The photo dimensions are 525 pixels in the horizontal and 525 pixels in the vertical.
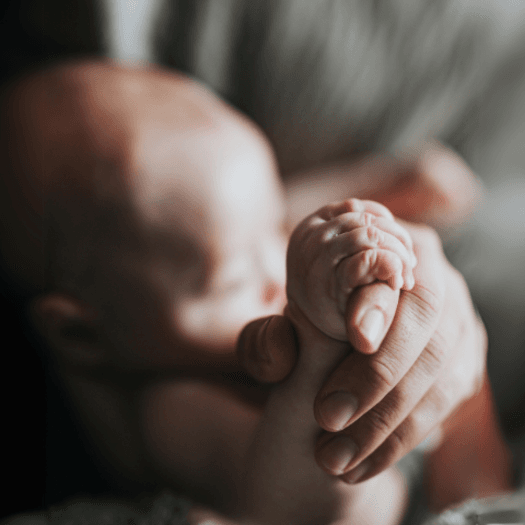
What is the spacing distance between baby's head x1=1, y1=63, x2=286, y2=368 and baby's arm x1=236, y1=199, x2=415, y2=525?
0.06 metres

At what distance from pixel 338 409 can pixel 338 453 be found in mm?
35

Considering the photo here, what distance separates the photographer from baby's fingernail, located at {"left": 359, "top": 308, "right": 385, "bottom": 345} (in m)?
0.21

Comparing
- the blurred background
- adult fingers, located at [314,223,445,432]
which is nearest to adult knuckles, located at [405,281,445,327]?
adult fingers, located at [314,223,445,432]

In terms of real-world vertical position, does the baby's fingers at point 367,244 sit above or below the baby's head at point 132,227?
above

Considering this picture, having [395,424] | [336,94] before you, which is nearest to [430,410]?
[395,424]

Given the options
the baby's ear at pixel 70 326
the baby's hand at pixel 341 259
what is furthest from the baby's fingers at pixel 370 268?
the baby's ear at pixel 70 326

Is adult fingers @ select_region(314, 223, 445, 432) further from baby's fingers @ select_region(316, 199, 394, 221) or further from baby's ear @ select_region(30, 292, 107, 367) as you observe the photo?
baby's ear @ select_region(30, 292, 107, 367)

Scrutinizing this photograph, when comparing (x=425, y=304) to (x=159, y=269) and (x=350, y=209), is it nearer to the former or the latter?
(x=350, y=209)

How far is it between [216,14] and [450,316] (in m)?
0.35

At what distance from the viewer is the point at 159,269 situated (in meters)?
0.33

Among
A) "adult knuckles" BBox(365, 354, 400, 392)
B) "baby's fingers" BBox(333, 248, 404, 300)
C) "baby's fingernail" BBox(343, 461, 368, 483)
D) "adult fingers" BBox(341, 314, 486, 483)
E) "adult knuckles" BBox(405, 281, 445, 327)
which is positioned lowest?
"baby's fingernail" BBox(343, 461, 368, 483)

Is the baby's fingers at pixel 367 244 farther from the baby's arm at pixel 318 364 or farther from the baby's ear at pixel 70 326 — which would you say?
the baby's ear at pixel 70 326

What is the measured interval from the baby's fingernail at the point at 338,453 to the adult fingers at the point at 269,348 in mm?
43

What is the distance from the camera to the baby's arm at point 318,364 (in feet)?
0.71
